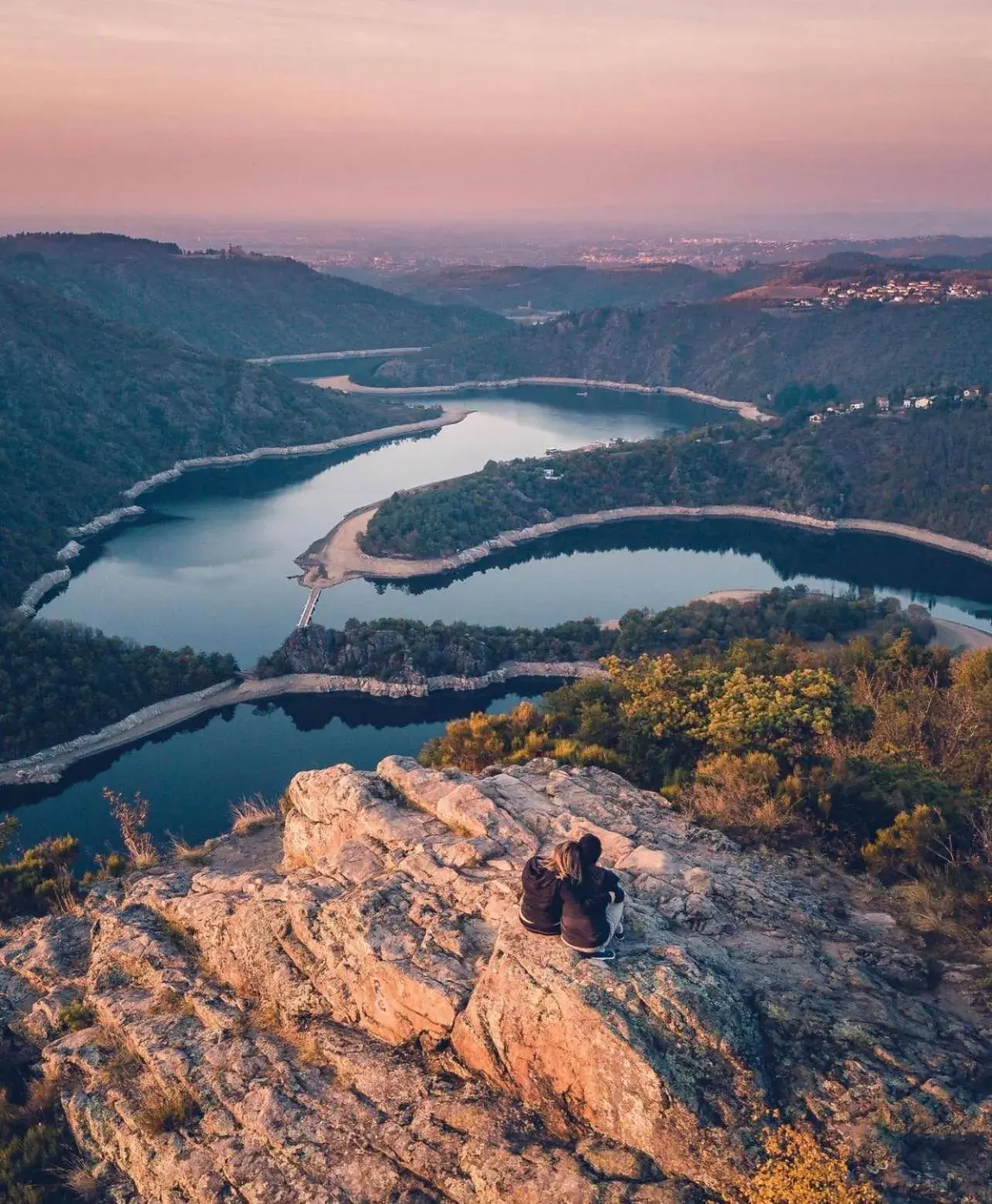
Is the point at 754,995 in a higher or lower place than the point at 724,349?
lower

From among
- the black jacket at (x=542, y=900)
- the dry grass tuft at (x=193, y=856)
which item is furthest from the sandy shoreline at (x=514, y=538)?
the black jacket at (x=542, y=900)

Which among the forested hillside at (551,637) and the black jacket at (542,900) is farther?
the forested hillside at (551,637)

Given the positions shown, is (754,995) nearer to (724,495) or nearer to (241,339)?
(724,495)

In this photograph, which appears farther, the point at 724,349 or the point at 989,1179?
the point at 724,349

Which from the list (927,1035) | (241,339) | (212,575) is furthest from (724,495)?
(241,339)

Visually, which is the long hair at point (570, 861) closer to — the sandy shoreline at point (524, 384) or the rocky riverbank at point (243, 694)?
the rocky riverbank at point (243, 694)
